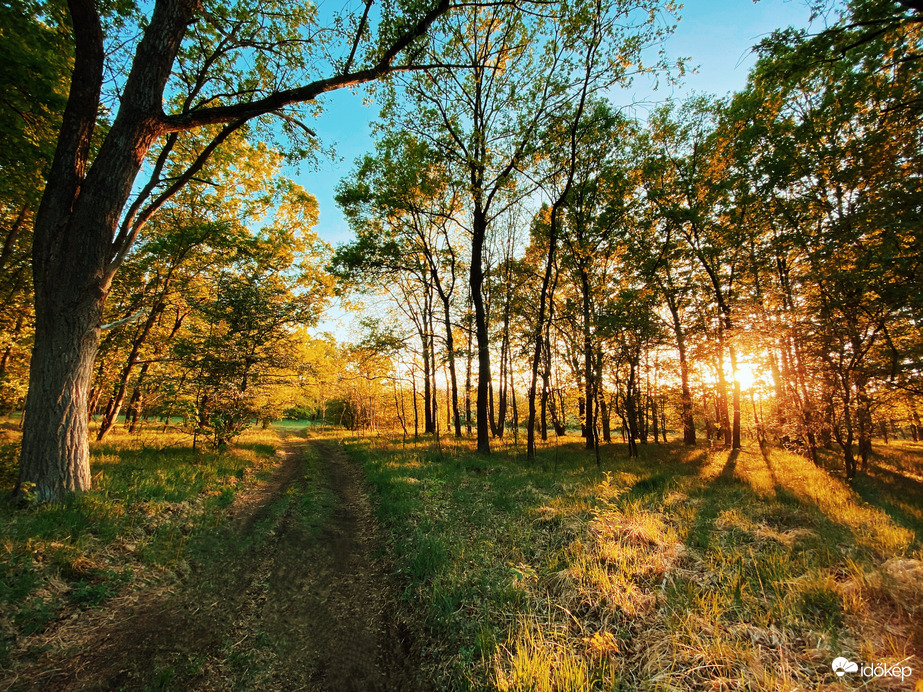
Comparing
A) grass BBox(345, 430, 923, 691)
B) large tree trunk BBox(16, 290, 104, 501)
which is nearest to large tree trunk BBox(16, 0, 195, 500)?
large tree trunk BBox(16, 290, 104, 501)

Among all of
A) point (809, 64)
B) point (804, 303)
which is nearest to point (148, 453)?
point (809, 64)

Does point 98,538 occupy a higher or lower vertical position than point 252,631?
higher

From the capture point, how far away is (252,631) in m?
3.49

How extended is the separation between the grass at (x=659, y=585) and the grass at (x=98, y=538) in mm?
3455

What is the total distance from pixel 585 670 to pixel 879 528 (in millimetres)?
6025

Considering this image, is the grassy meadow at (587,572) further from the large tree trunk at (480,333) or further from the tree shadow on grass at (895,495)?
the large tree trunk at (480,333)

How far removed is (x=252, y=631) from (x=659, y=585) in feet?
15.7

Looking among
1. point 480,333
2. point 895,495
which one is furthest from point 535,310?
point 895,495

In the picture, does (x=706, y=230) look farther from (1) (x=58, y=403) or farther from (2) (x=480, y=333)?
(1) (x=58, y=403)

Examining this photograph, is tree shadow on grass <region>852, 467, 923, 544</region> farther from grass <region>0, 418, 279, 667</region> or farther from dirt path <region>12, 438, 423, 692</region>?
grass <region>0, 418, 279, 667</region>

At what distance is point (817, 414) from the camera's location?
9.53m

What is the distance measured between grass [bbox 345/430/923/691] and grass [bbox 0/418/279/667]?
3455 millimetres

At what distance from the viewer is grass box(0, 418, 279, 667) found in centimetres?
330

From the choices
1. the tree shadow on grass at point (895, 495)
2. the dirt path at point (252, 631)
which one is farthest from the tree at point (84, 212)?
the tree shadow on grass at point (895, 495)
